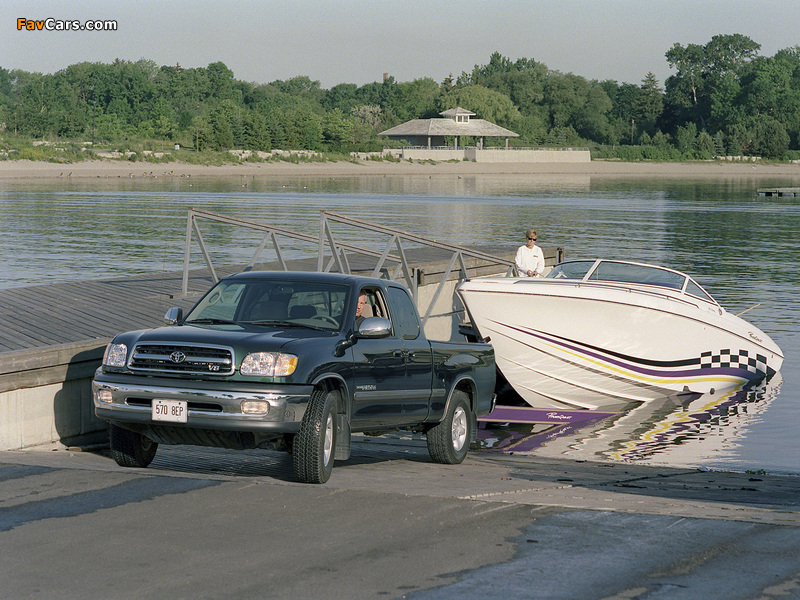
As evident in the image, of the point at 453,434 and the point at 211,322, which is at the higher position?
the point at 211,322

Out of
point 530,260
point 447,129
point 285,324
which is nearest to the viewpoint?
point 285,324

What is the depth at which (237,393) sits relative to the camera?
870cm

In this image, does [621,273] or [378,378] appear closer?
[378,378]

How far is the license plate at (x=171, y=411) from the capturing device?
345 inches

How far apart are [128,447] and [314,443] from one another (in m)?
1.78

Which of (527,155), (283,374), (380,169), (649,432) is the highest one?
(527,155)

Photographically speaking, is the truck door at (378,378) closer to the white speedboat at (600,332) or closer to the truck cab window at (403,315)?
the truck cab window at (403,315)

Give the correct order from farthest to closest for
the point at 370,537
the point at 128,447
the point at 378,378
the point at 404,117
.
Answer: the point at 404,117 → the point at 378,378 → the point at 128,447 → the point at 370,537

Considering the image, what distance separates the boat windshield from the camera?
717 inches

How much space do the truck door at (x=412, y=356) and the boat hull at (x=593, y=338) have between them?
20.9 ft

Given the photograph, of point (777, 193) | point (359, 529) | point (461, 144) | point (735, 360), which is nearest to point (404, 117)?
point (461, 144)

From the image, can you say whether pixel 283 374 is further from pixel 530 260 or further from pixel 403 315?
pixel 530 260

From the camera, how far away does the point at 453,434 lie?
11.6 metres

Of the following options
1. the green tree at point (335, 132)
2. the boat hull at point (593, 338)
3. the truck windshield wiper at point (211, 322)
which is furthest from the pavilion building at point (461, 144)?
the truck windshield wiper at point (211, 322)
